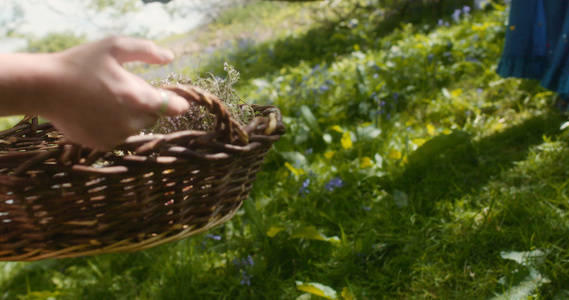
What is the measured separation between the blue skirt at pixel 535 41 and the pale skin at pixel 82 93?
2124 millimetres

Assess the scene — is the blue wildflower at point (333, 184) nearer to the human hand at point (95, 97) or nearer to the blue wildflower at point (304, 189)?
the blue wildflower at point (304, 189)

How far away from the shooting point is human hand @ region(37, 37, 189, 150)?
618 millimetres

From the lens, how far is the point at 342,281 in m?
1.53

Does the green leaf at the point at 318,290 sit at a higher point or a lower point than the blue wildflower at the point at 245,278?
higher

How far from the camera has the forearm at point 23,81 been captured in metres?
0.60

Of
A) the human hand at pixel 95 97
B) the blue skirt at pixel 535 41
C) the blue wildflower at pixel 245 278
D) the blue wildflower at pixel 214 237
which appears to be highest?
the human hand at pixel 95 97

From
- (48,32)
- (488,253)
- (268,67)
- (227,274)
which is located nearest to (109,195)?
(227,274)

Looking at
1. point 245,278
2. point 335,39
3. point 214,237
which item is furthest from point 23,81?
point 335,39

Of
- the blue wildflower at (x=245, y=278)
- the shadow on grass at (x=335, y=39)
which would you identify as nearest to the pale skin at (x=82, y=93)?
the blue wildflower at (x=245, y=278)

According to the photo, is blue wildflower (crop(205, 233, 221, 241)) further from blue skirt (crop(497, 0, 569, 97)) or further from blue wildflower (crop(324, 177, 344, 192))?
blue skirt (crop(497, 0, 569, 97))

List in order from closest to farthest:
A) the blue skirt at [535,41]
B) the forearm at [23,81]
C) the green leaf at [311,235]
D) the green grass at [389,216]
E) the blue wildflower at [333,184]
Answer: the forearm at [23,81] → the green grass at [389,216] → the green leaf at [311,235] → the blue wildflower at [333,184] → the blue skirt at [535,41]

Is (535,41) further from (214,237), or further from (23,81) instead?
(23,81)

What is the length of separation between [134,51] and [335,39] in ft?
13.7

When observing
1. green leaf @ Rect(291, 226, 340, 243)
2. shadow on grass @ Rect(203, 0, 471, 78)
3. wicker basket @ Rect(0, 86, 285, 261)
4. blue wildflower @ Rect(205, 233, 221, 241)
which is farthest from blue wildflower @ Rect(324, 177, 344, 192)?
shadow on grass @ Rect(203, 0, 471, 78)
